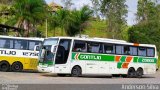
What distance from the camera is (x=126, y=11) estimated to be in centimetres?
5681

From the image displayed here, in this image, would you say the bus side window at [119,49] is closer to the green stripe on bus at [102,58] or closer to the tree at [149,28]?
the green stripe on bus at [102,58]

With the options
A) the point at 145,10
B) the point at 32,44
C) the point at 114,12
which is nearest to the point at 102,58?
the point at 32,44

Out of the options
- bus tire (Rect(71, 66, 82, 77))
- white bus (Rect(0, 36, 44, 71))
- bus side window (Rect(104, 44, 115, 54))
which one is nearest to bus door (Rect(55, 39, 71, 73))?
bus tire (Rect(71, 66, 82, 77))

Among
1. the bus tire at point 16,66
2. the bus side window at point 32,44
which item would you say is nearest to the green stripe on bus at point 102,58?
the bus side window at point 32,44

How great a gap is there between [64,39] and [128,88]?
12.9 metres

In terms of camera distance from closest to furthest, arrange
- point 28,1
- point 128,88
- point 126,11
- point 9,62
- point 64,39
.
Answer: point 128,88 → point 64,39 → point 9,62 → point 28,1 → point 126,11

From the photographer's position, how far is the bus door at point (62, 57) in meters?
26.4

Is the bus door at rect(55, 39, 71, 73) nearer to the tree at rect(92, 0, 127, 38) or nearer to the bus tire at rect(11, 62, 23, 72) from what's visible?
the bus tire at rect(11, 62, 23, 72)

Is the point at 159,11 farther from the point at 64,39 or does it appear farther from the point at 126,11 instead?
the point at 64,39

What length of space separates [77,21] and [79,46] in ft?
82.6

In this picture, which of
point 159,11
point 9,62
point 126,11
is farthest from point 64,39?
point 159,11

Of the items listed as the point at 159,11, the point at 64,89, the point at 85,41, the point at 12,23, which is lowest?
the point at 64,89

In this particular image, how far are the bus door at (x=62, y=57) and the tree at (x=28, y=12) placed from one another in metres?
18.7

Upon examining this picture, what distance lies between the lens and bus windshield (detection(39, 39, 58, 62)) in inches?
1042
